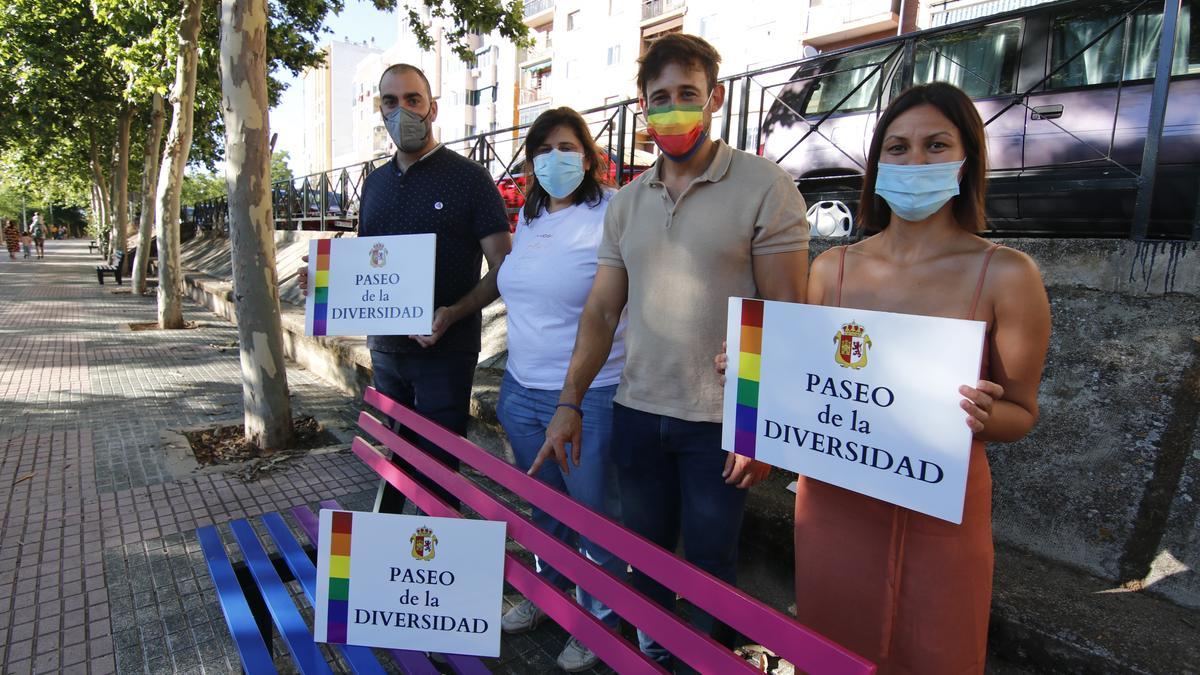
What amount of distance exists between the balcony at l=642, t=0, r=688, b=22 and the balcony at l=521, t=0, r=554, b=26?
887 cm

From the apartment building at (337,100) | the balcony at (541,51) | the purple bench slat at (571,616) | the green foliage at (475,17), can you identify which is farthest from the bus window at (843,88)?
the apartment building at (337,100)

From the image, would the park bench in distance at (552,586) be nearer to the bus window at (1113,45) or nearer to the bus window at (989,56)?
the bus window at (1113,45)

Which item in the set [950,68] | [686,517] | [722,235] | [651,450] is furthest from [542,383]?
[950,68]

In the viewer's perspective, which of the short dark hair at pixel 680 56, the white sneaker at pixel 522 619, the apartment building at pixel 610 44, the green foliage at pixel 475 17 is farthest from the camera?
the apartment building at pixel 610 44

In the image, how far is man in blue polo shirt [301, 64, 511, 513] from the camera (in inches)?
102

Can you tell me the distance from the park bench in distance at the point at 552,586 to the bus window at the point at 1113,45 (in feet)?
15.8

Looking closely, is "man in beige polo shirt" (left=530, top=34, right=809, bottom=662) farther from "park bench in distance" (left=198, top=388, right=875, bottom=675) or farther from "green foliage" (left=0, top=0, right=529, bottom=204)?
"green foliage" (left=0, top=0, right=529, bottom=204)

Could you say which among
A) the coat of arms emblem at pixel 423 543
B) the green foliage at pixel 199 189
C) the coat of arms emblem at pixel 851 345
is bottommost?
the coat of arms emblem at pixel 423 543

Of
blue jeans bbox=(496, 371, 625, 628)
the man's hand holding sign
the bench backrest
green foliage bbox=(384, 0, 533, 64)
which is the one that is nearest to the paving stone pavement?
blue jeans bbox=(496, 371, 625, 628)

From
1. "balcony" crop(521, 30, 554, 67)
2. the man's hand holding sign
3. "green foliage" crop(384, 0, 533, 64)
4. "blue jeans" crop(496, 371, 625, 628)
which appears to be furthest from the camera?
"balcony" crop(521, 30, 554, 67)

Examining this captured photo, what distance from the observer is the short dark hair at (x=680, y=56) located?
179 centimetres

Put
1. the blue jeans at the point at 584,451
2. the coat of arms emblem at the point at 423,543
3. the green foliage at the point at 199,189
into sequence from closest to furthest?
the coat of arms emblem at the point at 423,543, the blue jeans at the point at 584,451, the green foliage at the point at 199,189

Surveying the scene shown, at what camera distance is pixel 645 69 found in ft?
6.11

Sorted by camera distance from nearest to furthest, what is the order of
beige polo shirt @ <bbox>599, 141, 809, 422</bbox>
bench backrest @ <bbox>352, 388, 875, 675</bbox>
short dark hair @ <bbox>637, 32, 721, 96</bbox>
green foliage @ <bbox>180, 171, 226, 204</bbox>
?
1. bench backrest @ <bbox>352, 388, 875, 675</bbox>
2. beige polo shirt @ <bbox>599, 141, 809, 422</bbox>
3. short dark hair @ <bbox>637, 32, 721, 96</bbox>
4. green foliage @ <bbox>180, 171, 226, 204</bbox>
